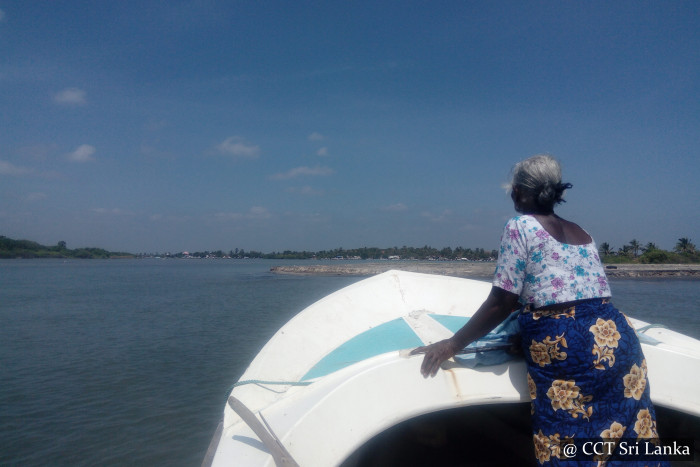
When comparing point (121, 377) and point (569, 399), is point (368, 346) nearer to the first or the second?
point (569, 399)

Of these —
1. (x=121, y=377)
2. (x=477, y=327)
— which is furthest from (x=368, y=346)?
(x=121, y=377)

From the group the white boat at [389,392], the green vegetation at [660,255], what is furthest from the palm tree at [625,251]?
the white boat at [389,392]

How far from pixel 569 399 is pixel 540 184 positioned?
85cm

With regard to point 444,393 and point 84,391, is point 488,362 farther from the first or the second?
point 84,391

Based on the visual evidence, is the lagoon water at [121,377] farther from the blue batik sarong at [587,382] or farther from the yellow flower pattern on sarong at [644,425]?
the yellow flower pattern on sarong at [644,425]

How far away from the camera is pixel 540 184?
1.93 meters

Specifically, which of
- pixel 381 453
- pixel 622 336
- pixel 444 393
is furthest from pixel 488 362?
pixel 381 453

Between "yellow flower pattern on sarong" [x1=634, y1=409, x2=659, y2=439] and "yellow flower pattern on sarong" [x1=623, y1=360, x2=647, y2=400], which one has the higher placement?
"yellow flower pattern on sarong" [x1=623, y1=360, x2=647, y2=400]

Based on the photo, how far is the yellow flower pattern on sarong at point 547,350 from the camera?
5.51 feet

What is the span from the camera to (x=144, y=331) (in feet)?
43.0

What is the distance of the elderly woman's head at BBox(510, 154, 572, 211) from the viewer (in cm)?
192

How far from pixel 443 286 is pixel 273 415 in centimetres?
281

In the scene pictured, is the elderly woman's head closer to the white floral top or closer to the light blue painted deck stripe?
the white floral top

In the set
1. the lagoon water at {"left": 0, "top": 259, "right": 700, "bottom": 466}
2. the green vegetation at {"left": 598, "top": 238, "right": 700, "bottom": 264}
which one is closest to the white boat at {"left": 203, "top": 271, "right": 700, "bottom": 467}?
the lagoon water at {"left": 0, "top": 259, "right": 700, "bottom": 466}
